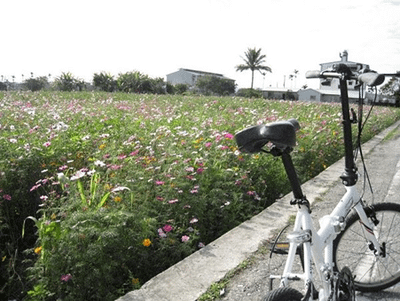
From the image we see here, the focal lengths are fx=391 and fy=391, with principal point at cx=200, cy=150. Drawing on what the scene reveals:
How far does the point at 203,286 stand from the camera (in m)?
2.57

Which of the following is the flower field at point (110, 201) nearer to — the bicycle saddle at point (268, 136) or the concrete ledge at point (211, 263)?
the concrete ledge at point (211, 263)

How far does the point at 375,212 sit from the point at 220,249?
1.23 m

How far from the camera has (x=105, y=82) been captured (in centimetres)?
3434

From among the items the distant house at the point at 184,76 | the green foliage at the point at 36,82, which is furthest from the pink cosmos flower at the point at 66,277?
the distant house at the point at 184,76

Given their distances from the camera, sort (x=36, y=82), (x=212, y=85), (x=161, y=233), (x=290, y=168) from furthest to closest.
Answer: (x=212, y=85) < (x=36, y=82) < (x=161, y=233) < (x=290, y=168)

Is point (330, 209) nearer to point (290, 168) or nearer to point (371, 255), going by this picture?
point (371, 255)

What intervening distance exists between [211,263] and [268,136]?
158 centimetres

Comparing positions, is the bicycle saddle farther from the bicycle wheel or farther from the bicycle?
the bicycle wheel

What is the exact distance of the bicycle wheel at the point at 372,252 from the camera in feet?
8.14

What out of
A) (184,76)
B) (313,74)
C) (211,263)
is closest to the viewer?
(313,74)

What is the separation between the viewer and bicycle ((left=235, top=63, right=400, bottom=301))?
1586 mm

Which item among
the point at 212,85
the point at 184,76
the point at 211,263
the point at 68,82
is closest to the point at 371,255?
the point at 211,263

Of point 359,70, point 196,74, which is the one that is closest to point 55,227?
point 359,70

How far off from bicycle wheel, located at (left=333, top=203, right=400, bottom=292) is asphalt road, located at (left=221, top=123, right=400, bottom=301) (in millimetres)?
86
